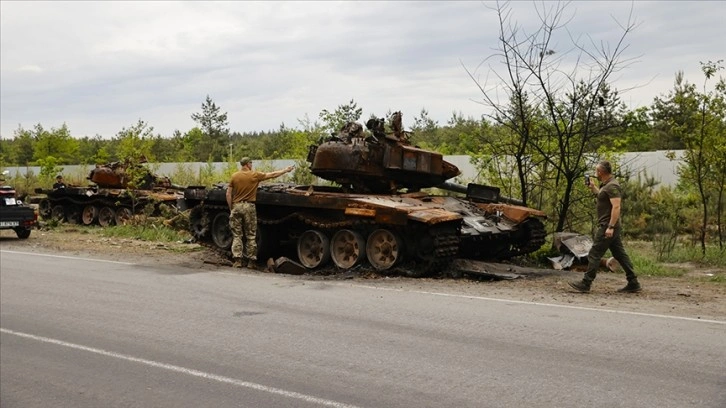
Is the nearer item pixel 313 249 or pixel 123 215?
pixel 313 249

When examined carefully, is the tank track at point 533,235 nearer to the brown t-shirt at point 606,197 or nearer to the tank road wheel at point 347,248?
the tank road wheel at point 347,248

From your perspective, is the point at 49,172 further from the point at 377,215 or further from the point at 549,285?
the point at 549,285

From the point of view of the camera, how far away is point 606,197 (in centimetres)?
1123

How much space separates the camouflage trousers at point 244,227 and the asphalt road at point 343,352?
11.6ft

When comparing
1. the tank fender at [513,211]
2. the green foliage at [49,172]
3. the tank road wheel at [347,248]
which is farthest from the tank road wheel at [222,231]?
the green foliage at [49,172]

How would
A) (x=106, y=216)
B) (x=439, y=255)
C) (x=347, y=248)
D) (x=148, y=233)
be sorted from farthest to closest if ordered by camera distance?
1. (x=106, y=216)
2. (x=148, y=233)
3. (x=347, y=248)
4. (x=439, y=255)

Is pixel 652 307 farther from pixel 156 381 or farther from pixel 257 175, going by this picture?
pixel 257 175

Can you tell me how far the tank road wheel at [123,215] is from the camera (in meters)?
26.9

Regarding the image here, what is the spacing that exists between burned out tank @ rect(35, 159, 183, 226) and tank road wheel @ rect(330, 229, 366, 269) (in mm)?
13214

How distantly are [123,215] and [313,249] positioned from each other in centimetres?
1439

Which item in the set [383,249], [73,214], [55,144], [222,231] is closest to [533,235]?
[383,249]

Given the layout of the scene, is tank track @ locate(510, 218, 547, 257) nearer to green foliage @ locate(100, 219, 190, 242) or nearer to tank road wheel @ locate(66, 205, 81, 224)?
green foliage @ locate(100, 219, 190, 242)

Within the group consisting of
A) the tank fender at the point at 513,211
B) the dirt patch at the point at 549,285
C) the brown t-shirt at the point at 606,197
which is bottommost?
the dirt patch at the point at 549,285

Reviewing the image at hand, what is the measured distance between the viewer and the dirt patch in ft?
33.3
